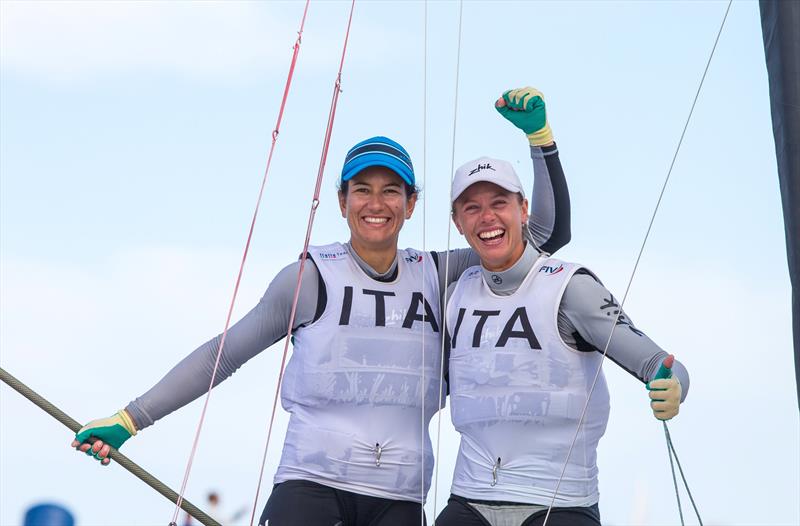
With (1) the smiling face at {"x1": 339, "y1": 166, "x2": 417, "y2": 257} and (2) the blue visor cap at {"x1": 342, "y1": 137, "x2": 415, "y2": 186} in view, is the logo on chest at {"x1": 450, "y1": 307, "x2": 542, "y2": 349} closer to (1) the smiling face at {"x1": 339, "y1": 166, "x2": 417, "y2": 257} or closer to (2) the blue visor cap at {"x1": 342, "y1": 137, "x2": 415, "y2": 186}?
(1) the smiling face at {"x1": 339, "y1": 166, "x2": 417, "y2": 257}

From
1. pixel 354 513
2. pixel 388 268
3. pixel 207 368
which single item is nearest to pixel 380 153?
pixel 388 268

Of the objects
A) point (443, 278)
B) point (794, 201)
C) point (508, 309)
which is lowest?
point (508, 309)

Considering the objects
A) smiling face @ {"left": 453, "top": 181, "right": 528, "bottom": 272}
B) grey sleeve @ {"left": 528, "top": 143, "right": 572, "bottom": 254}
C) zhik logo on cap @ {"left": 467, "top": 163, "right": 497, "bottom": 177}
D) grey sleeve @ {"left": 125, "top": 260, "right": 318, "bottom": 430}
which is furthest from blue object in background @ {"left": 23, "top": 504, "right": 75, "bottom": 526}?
grey sleeve @ {"left": 528, "top": 143, "right": 572, "bottom": 254}

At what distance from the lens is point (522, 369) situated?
9.37 feet

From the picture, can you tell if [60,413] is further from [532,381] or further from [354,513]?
[532,381]

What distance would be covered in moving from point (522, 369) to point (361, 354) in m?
0.44

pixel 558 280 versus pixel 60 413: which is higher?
pixel 558 280

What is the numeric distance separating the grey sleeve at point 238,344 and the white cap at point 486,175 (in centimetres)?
45

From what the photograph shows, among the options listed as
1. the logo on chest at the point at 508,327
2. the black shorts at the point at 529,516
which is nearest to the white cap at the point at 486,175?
the logo on chest at the point at 508,327

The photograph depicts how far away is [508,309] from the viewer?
2939 millimetres

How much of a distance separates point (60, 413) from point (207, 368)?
1.36ft

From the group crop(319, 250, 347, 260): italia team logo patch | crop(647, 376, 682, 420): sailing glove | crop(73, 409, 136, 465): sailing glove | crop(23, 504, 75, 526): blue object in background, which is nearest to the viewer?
crop(23, 504, 75, 526): blue object in background

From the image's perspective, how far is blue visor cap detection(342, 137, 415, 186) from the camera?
3.10 meters

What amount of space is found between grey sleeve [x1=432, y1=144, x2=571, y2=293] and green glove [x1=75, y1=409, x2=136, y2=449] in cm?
93
